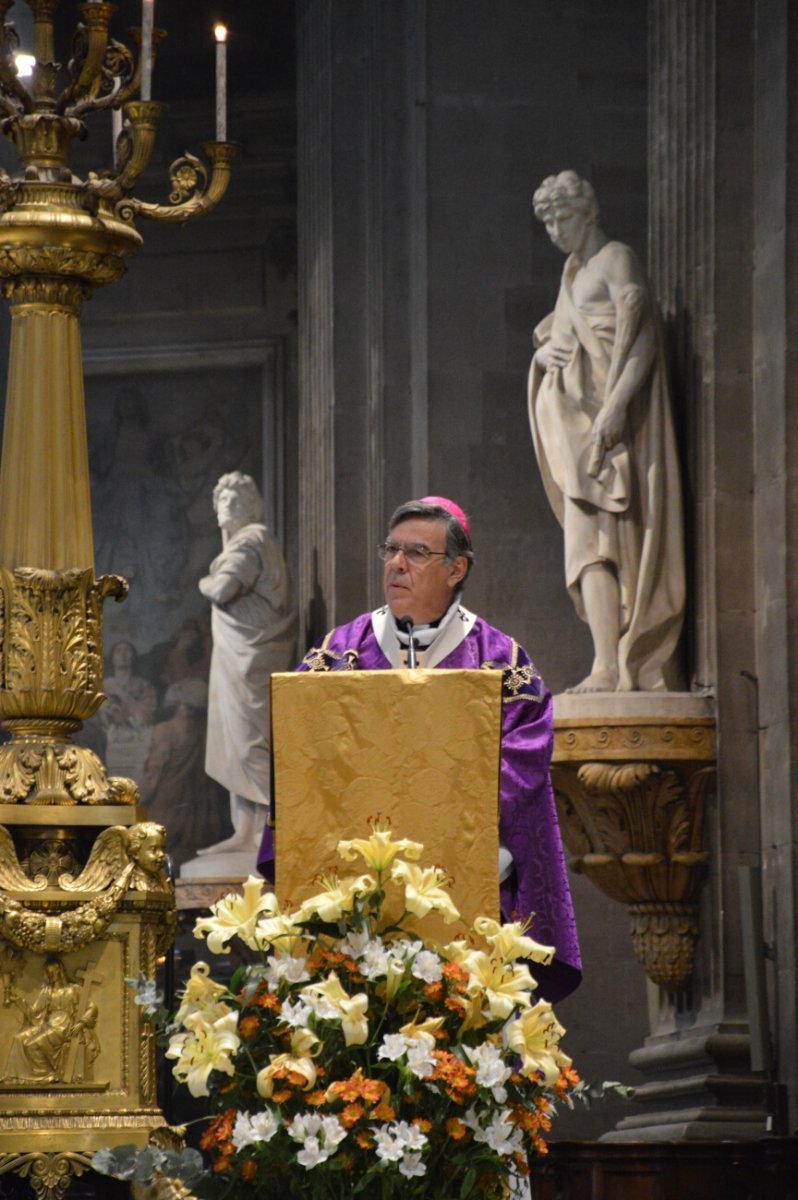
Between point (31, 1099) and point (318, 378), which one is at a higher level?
point (318, 378)

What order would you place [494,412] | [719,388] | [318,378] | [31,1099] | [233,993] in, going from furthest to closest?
[318,378] < [494,412] < [719,388] < [31,1099] < [233,993]

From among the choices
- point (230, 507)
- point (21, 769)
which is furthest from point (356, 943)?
point (230, 507)

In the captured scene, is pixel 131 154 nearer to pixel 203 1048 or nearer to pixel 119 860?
pixel 119 860

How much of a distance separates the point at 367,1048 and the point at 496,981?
0.26m

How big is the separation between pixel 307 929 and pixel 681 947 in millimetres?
5572

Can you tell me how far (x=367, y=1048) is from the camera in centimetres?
433

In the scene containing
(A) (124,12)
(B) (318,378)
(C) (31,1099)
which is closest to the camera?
(C) (31,1099)

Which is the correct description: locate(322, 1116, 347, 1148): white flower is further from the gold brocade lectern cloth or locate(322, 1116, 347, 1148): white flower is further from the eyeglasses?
the eyeglasses

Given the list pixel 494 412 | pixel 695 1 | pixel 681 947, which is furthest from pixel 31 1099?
pixel 494 412

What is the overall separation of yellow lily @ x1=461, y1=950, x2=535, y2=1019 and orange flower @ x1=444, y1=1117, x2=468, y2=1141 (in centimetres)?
20

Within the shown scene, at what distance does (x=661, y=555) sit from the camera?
10.1 m

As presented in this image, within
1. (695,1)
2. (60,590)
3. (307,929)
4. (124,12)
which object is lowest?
(307,929)

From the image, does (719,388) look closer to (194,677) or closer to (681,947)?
(681,947)

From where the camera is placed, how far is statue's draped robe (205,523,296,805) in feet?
48.4
